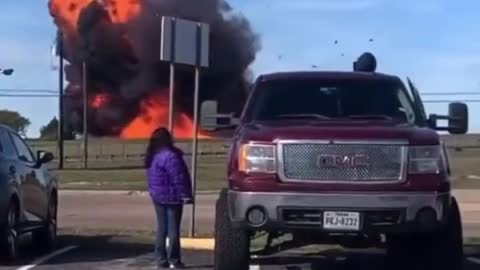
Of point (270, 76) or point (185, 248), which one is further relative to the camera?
point (185, 248)

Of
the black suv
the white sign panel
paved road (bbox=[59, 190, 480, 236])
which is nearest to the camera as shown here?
the black suv

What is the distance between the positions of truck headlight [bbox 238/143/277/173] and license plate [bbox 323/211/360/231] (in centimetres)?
64

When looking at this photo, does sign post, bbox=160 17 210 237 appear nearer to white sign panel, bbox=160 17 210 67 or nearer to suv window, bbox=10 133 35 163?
white sign panel, bbox=160 17 210 67

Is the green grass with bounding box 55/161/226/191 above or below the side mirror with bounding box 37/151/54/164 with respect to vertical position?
below

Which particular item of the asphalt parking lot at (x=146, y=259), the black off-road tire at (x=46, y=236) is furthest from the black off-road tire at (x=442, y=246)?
the black off-road tire at (x=46, y=236)

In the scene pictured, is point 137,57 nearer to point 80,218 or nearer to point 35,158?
point 80,218

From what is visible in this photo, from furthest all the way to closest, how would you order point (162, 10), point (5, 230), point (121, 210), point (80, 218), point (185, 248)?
point (162, 10) < point (121, 210) < point (80, 218) < point (185, 248) < point (5, 230)

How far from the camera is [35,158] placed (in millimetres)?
16031

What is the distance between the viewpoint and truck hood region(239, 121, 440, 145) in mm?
10906

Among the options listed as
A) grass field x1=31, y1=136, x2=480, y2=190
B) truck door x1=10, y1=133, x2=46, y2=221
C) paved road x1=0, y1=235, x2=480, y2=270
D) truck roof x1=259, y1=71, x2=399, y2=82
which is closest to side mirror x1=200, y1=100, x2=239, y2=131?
truck roof x1=259, y1=71, x2=399, y2=82

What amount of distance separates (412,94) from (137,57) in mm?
78796

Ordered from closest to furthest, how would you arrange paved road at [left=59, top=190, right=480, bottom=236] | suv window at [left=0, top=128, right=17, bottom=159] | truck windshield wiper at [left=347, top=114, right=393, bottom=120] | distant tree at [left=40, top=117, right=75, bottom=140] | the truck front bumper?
1. the truck front bumper
2. truck windshield wiper at [left=347, top=114, right=393, bottom=120]
3. suv window at [left=0, top=128, right=17, bottom=159]
4. paved road at [left=59, top=190, right=480, bottom=236]
5. distant tree at [left=40, top=117, right=75, bottom=140]

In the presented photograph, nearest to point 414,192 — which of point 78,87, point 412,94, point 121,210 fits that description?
point 412,94

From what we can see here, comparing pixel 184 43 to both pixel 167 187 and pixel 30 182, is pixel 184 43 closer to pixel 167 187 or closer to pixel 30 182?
pixel 30 182
